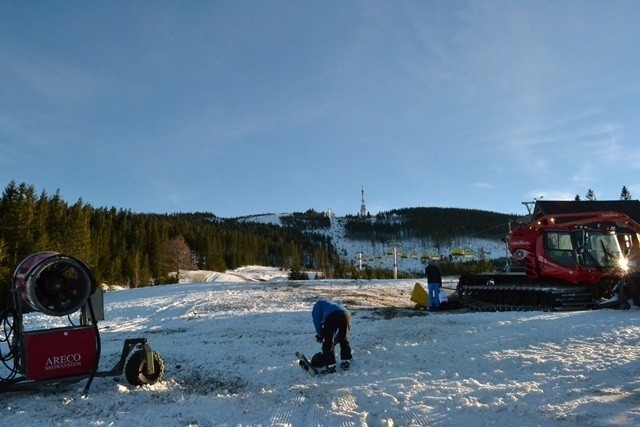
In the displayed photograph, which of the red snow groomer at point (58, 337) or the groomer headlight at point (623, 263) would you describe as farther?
the groomer headlight at point (623, 263)

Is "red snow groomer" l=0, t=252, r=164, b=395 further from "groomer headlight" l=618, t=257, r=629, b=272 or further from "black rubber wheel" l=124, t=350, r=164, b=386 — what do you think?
"groomer headlight" l=618, t=257, r=629, b=272

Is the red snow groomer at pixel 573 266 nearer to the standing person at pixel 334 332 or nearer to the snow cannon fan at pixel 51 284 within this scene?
the standing person at pixel 334 332

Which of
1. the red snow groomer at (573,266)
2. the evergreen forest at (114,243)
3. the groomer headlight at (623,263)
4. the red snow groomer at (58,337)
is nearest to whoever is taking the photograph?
the red snow groomer at (58,337)

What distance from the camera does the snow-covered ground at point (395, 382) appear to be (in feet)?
21.3

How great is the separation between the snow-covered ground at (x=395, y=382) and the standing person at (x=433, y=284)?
5362mm

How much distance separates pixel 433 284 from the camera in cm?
2009

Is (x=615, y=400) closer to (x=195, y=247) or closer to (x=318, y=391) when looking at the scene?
(x=318, y=391)

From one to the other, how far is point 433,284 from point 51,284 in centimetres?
1484

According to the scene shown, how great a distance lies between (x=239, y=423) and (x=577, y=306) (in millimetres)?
14752

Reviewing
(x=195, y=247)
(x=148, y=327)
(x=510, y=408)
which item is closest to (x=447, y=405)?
(x=510, y=408)

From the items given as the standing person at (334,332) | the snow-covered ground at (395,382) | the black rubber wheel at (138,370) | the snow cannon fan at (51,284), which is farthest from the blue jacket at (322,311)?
the snow cannon fan at (51,284)

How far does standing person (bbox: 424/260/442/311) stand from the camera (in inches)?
779

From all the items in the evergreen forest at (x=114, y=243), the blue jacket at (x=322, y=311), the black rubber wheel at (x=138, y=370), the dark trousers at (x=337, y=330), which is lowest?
the black rubber wheel at (x=138, y=370)

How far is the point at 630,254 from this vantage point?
60.6ft
